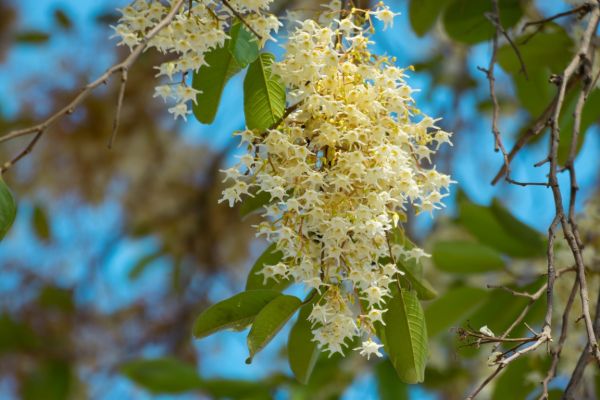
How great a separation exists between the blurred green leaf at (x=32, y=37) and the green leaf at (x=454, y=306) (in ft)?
9.17

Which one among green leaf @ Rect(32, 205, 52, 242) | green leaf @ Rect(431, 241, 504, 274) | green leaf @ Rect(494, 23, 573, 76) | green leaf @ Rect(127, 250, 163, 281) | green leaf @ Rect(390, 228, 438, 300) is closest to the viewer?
green leaf @ Rect(390, 228, 438, 300)

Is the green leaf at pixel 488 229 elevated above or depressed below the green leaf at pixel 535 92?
below

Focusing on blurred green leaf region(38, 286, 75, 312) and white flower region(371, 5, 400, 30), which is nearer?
white flower region(371, 5, 400, 30)

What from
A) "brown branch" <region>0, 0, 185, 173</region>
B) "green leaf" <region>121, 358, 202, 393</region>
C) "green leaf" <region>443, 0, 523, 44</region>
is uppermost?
"green leaf" <region>443, 0, 523, 44</region>

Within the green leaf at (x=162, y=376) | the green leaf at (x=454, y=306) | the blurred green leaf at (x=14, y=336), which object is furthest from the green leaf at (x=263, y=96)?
the blurred green leaf at (x=14, y=336)

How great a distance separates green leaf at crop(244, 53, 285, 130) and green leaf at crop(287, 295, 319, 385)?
343 millimetres

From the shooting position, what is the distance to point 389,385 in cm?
275

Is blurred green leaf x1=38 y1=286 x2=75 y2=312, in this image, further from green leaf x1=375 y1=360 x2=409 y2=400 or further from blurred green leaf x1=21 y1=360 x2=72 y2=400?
green leaf x1=375 y1=360 x2=409 y2=400

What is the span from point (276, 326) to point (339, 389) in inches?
76.6

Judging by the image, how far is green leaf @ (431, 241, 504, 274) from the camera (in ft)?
7.73

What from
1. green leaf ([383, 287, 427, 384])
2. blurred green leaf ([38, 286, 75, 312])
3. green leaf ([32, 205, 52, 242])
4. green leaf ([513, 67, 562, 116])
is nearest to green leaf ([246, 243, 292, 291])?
green leaf ([383, 287, 427, 384])

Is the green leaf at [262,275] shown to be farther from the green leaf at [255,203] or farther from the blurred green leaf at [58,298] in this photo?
the blurred green leaf at [58,298]

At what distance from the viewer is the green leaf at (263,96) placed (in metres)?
1.36

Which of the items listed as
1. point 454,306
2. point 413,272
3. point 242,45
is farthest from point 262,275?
point 454,306
